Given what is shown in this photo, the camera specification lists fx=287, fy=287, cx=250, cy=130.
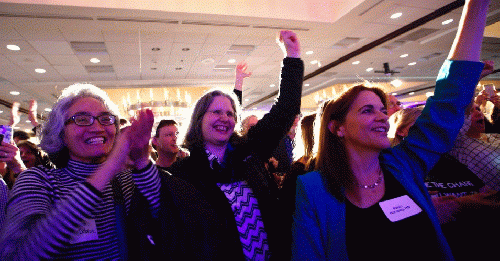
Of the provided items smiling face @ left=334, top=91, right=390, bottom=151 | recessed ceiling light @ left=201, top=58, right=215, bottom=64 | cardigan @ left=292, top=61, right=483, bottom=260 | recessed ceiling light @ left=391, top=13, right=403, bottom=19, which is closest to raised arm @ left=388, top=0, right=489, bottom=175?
cardigan @ left=292, top=61, right=483, bottom=260

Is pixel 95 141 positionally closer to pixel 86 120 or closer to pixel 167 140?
pixel 86 120

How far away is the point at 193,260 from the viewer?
3.25 feet

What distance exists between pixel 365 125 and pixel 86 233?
110 cm

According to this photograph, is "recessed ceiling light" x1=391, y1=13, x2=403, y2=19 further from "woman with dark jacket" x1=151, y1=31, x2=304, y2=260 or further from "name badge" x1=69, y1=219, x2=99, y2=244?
"name badge" x1=69, y1=219, x2=99, y2=244

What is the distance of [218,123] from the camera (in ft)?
4.71

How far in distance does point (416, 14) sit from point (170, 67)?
5322 mm

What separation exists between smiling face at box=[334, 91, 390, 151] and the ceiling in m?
3.67

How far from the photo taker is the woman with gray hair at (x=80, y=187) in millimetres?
782

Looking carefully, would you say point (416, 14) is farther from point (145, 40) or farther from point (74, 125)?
point (74, 125)

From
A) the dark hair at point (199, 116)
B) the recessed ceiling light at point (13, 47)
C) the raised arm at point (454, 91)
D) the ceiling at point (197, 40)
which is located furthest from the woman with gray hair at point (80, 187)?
the recessed ceiling light at point (13, 47)

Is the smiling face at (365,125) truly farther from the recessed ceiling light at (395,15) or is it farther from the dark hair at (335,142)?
the recessed ceiling light at (395,15)

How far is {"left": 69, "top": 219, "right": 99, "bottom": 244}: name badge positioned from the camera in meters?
0.91

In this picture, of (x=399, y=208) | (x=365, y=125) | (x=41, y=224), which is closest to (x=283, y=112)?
(x=365, y=125)

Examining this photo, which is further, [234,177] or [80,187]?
[234,177]
